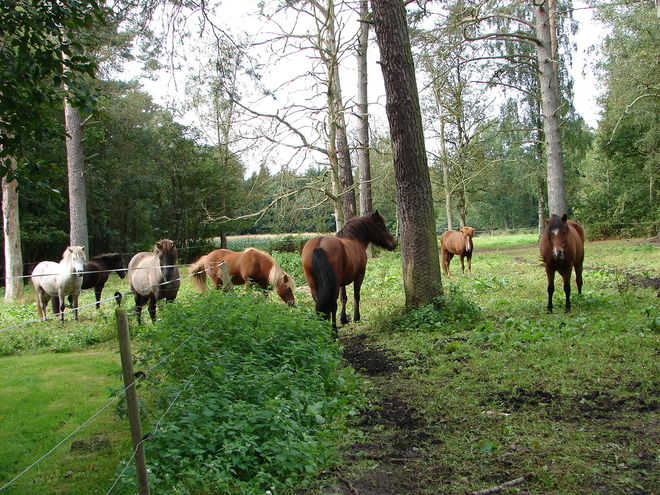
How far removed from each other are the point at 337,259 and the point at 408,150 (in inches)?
80.6

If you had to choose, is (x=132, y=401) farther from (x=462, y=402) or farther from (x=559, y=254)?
(x=559, y=254)

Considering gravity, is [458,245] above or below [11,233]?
below

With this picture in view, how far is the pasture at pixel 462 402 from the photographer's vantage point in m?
2.94

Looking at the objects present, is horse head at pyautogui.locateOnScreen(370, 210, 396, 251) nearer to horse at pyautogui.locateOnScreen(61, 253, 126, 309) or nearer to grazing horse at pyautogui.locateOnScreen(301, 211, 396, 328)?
grazing horse at pyautogui.locateOnScreen(301, 211, 396, 328)

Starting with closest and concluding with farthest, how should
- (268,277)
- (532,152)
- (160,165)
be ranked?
1. (268,277)
2. (160,165)
3. (532,152)

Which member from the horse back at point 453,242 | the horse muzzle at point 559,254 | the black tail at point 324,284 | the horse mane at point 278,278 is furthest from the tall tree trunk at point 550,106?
the black tail at point 324,284

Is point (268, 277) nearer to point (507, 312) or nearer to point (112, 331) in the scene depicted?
point (112, 331)

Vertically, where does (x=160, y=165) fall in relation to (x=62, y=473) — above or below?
above

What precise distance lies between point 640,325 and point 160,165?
83.7 ft

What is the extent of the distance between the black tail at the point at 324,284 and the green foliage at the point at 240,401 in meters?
1.47

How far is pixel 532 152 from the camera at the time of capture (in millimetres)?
33375

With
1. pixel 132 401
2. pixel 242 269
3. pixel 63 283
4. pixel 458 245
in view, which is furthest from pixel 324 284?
pixel 458 245

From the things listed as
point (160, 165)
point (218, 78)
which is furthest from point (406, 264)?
point (160, 165)

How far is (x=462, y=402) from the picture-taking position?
4.21m
